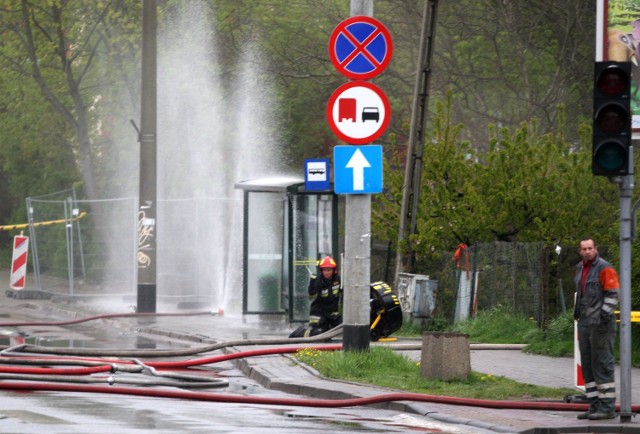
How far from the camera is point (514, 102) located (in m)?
38.4

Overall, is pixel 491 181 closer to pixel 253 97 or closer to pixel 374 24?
pixel 374 24

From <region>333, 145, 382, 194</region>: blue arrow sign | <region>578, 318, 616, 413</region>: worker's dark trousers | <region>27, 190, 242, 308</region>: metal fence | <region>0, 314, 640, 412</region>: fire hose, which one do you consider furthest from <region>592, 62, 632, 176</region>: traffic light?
<region>27, 190, 242, 308</region>: metal fence

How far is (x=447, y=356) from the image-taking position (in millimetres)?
14875

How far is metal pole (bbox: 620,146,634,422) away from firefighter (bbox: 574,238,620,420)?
270 millimetres

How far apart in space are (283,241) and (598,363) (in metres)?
13.3

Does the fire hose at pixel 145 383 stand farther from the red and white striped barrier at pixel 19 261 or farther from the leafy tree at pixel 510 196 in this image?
the red and white striped barrier at pixel 19 261

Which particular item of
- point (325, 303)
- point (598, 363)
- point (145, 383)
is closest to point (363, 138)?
point (145, 383)

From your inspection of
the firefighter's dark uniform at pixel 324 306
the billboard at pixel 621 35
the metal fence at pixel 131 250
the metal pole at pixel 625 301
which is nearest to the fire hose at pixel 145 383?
the metal pole at pixel 625 301

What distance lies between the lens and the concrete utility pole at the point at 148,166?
27812 mm

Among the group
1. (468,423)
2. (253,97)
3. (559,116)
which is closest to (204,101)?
(253,97)

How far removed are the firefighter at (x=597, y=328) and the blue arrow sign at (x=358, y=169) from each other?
3.18 m

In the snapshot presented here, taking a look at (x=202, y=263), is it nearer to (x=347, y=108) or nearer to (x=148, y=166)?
(x=148, y=166)

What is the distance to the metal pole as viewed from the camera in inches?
490

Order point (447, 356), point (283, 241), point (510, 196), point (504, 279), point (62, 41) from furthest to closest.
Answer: point (62, 41) → point (283, 241) → point (510, 196) → point (504, 279) → point (447, 356)
